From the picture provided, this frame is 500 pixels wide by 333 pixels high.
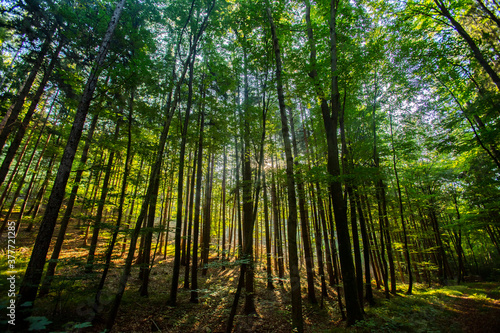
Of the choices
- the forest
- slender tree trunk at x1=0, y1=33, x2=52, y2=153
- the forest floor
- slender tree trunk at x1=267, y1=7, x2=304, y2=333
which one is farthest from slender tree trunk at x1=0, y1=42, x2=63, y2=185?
slender tree trunk at x1=267, y1=7, x2=304, y2=333

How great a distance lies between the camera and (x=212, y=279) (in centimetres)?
1270

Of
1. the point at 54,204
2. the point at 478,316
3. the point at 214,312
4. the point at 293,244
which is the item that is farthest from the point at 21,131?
the point at 478,316

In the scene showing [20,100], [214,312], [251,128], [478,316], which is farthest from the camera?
[20,100]

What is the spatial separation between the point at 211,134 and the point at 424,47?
11.2 m

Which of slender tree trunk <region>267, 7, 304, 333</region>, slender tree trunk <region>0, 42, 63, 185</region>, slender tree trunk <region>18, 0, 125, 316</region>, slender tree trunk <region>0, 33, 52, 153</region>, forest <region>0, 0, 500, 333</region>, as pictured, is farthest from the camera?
slender tree trunk <region>0, 33, 52, 153</region>

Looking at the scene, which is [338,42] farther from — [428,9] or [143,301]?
[143,301]

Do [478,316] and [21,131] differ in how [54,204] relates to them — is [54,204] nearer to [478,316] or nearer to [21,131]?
[21,131]

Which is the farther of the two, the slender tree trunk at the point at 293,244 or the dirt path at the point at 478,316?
the dirt path at the point at 478,316

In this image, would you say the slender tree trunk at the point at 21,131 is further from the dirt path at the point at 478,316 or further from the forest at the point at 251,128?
the dirt path at the point at 478,316

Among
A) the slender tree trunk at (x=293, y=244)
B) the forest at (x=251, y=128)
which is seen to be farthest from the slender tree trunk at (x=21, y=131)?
the slender tree trunk at (x=293, y=244)

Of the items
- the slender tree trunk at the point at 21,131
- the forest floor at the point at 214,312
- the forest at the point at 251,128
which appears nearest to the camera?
the forest floor at the point at 214,312

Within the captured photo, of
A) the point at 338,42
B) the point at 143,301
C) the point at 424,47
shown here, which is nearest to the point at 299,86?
the point at 338,42

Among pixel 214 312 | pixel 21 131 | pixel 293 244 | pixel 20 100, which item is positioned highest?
pixel 20 100

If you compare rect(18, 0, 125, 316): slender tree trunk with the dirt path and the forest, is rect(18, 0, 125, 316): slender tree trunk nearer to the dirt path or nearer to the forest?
the forest
